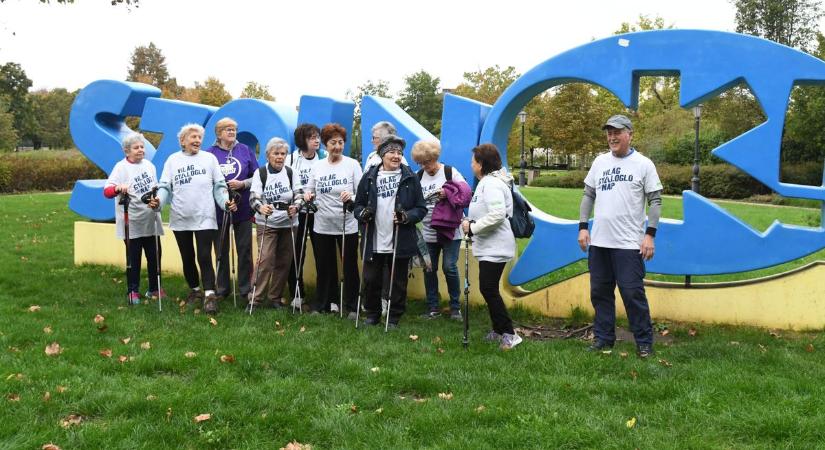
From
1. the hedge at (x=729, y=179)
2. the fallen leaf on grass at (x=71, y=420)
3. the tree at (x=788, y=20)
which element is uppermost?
the tree at (x=788, y=20)

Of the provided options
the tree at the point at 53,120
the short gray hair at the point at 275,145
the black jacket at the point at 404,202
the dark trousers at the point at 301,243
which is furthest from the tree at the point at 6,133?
the black jacket at the point at 404,202

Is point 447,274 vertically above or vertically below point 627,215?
below

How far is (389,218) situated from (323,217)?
81cm

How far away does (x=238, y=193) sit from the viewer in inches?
290

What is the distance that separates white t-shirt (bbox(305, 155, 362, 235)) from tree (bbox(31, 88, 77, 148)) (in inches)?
2591

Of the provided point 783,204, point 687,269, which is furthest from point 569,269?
point 783,204

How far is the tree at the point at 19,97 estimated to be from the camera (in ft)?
170

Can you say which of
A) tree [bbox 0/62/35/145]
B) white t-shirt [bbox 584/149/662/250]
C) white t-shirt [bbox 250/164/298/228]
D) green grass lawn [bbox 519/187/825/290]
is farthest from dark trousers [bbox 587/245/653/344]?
tree [bbox 0/62/35/145]

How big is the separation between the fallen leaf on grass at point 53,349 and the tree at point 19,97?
5199cm

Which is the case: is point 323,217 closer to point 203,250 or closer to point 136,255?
point 203,250

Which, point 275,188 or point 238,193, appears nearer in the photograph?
point 275,188

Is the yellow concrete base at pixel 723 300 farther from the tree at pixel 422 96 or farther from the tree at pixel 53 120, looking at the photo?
the tree at pixel 53 120

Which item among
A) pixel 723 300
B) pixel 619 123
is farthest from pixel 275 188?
pixel 723 300

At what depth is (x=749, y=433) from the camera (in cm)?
402
